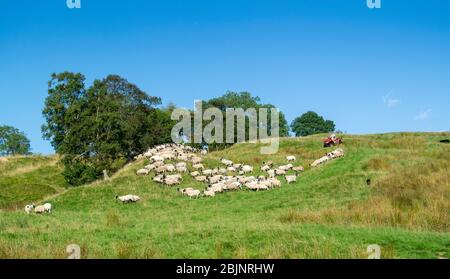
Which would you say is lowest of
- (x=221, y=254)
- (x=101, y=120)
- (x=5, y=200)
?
(x=5, y=200)

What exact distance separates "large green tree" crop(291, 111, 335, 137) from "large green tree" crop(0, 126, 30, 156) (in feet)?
272

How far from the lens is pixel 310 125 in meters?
131

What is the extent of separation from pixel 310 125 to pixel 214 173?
98.1 meters

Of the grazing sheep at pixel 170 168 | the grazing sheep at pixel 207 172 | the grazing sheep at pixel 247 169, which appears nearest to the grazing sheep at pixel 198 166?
the grazing sheep at pixel 207 172

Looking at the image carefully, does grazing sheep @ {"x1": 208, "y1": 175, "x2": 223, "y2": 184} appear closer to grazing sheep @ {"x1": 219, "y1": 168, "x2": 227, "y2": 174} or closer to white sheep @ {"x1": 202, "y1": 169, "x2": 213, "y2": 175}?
white sheep @ {"x1": 202, "y1": 169, "x2": 213, "y2": 175}

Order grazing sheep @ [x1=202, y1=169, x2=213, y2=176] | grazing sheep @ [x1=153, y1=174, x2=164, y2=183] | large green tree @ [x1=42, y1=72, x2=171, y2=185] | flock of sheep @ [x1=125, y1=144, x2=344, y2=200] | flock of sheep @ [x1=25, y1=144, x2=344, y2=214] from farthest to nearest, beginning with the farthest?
large green tree @ [x1=42, y1=72, x2=171, y2=185] < grazing sheep @ [x1=202, y1=169, x2=213, y2=176] < grazing sheep @ [x1=153, y1=174, x2=164, y2=183] < flock of sheep @ [x1=125, y1=144, x2=344, y2=200] < flock of sheep @ [x1=25, y1=144, x2=344, y2=214]

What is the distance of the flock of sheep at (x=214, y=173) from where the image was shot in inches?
1187

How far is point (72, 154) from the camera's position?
46562 mm

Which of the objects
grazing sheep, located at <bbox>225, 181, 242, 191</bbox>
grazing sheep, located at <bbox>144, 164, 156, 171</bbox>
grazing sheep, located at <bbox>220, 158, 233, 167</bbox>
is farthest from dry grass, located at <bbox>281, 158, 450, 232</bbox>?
grazing sheep, located at <bbox>144, 164, 156, 171</bbox>

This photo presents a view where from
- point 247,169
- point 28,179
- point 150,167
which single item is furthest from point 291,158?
point 28,179

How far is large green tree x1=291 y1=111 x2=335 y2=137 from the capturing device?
130625 mm
